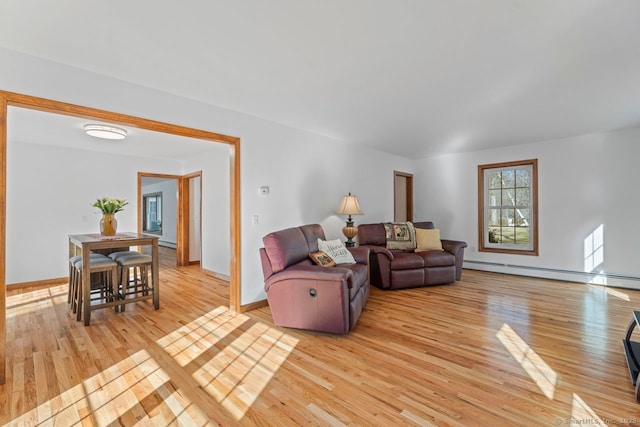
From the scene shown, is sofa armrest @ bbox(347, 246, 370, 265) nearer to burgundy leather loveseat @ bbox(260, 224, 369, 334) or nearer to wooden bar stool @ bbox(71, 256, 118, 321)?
burgundy leather loveseat @ bbox(260, 224, 369, 334)

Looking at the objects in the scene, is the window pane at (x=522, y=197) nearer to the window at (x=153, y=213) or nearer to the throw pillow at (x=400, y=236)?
the throw pillow at (x=400, y=236)

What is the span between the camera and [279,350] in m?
2.55

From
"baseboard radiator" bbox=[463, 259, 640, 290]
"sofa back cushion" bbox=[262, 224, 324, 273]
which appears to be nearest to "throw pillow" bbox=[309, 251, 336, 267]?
"sofa back cushion" bbox=[262, 224, 324, 273]

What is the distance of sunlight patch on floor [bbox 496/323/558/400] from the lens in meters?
2.02

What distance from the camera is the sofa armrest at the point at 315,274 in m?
2.76

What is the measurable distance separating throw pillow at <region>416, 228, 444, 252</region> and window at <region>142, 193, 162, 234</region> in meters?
8.59

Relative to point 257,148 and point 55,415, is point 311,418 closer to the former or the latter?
point 55,415

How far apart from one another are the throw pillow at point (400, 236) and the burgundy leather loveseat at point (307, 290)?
1.85m

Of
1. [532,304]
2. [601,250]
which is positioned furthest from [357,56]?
[601,250]

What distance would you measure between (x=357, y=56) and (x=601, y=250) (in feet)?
16.4

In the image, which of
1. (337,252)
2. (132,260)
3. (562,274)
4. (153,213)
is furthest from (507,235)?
(153,213)

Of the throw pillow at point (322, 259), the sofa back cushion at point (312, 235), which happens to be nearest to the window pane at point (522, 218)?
the sofa back cushion at point (312, 235)

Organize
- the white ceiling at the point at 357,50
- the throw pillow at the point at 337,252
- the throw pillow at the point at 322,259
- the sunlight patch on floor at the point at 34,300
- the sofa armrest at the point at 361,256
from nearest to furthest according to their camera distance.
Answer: the white ceiling at the point at 357,50 → the throw pillow at the point at 322,259 → the sunlight patch on floor at the point at 34,300 → the throw pillow at the point at 337,252 → the sofa armrest at the point at 361,256

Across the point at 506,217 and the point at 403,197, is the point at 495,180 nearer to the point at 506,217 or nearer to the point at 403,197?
the point at 506,217
